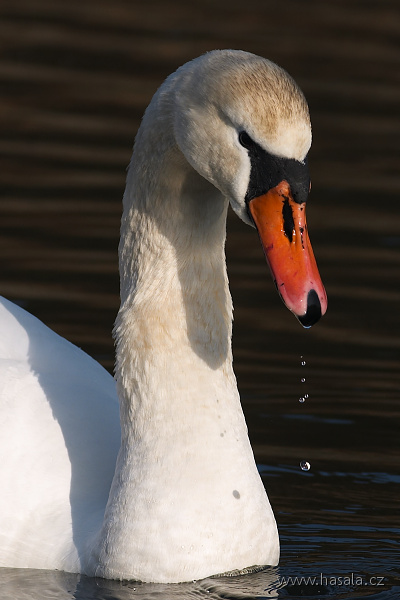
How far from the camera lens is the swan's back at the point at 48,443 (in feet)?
19.3

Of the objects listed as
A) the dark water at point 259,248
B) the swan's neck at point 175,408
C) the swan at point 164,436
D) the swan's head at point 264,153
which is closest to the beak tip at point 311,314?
the swan's head at point 264,153

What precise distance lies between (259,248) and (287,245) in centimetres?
528

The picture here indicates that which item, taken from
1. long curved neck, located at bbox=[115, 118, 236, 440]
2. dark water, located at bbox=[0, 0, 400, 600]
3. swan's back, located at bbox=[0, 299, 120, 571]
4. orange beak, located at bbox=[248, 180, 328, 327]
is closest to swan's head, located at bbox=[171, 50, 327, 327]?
orange beak, located at bbox=[248, 180, 328, 327]

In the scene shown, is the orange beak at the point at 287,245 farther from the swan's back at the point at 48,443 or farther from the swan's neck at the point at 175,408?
the swan's back at the point at 48,443

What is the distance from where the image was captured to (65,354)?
6770 millimetres

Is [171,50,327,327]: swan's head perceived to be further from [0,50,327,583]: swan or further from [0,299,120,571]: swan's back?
[0,299,120,571]: swan's back

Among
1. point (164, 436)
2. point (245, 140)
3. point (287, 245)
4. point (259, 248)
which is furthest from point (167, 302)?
point (259, 248)

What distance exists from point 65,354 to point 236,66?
2.13 metres

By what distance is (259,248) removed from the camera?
10391mm

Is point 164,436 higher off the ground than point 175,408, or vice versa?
point 175,408

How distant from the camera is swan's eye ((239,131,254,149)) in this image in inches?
198

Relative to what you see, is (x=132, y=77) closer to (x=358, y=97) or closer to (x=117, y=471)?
(x=358, y=97)

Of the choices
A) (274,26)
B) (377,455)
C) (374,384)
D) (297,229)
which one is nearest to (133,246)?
(297,229)

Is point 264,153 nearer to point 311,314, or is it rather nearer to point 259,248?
point 311,314
